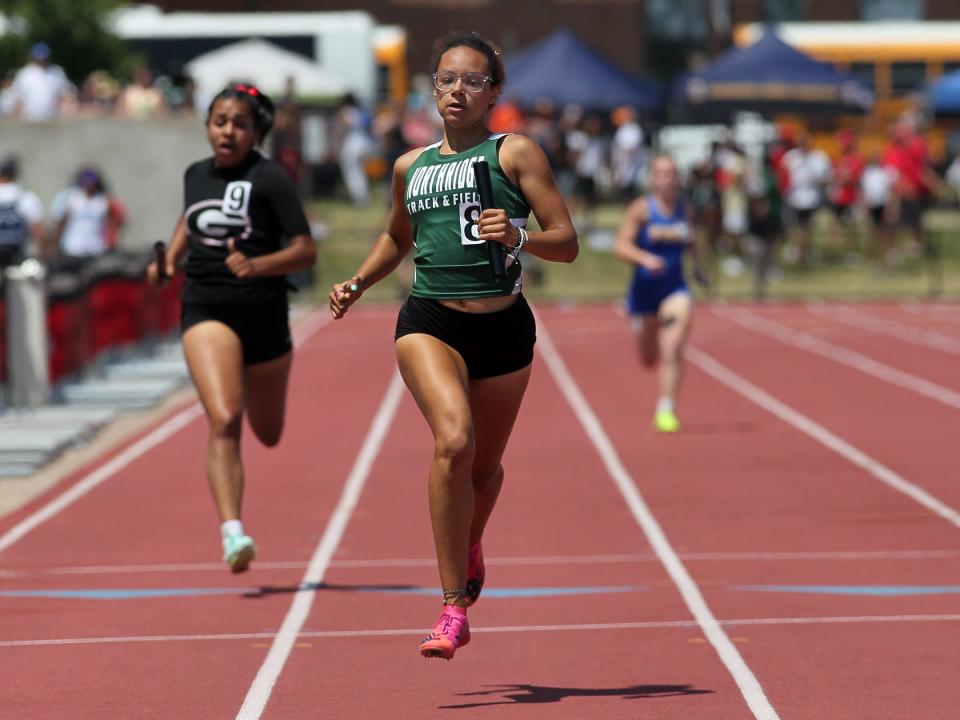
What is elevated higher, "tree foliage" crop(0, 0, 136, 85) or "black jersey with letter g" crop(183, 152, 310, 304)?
"black jersey with letter g" crop(183, 152, 310, 304)

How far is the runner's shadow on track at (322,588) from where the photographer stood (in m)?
9.47

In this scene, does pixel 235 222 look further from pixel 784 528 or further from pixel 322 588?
pixel 784 528

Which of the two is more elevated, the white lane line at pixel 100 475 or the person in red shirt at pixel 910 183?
the white lane line at pixel 100 475

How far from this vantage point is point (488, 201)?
6883mm

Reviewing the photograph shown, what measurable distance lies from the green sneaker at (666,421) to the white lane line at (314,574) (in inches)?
79.8

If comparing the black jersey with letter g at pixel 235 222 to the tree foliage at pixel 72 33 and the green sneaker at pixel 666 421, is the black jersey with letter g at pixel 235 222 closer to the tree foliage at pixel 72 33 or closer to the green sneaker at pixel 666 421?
the green sneaker at pixel 666 421

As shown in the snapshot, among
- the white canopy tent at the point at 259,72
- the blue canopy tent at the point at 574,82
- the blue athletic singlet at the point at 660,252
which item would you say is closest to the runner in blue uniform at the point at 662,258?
the blue athletic singlet at the point at 660,252

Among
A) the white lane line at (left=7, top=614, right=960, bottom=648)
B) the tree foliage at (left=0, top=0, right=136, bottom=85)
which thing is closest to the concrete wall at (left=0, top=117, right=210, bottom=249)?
the tree foliage at (left=0, top=0, right=136, bottom=85)

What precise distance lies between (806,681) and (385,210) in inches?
1173

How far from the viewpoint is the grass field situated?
1255 inches

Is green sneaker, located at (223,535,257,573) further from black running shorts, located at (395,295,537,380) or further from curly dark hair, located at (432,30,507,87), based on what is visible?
curly dark hair, located at (432,30,507,87)

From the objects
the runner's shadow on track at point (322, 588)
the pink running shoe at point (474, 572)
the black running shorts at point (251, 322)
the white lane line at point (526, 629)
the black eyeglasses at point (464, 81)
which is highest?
the black eyeglasses at point (464, 81)

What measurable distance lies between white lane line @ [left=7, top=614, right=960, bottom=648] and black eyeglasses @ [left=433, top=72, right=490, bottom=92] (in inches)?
90.1

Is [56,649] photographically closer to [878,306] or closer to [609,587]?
[609,587]
